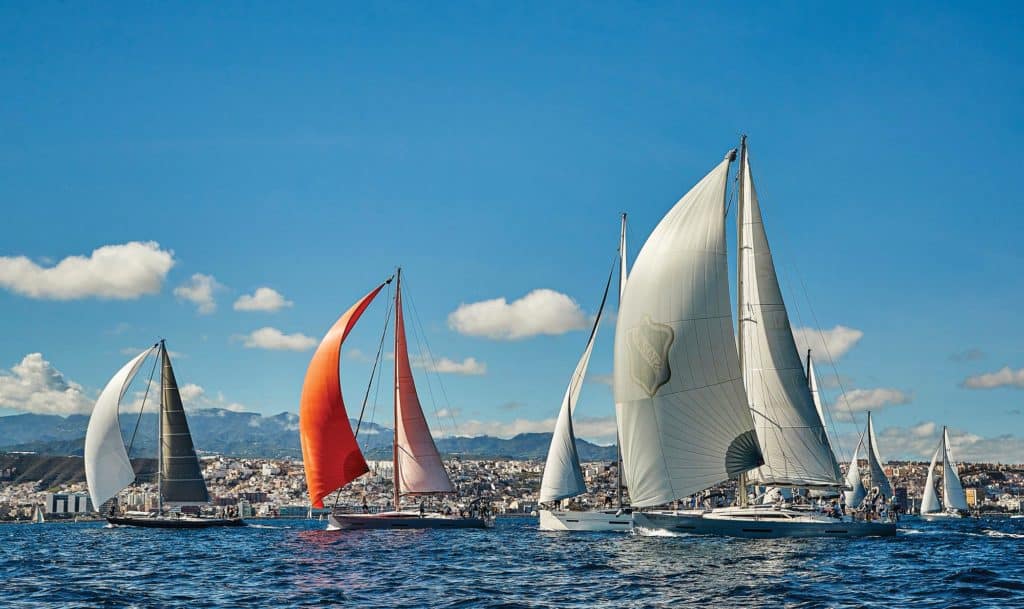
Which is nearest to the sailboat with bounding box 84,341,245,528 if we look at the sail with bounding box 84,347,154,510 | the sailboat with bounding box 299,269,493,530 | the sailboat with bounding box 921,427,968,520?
the sail with bounding box 84,347,154,510

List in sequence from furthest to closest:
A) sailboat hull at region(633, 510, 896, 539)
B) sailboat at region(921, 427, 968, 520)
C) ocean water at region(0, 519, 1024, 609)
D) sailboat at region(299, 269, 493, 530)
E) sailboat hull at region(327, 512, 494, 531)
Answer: sailboat at region(921, 427, 968, 520), sailboat hull at region(327, 512, 494, 531), sailboat at region(299, 269, 493, 530), sailboat hull at region(633, 510, 896, 539), ocean water at region(0, 519, 1024, 609)

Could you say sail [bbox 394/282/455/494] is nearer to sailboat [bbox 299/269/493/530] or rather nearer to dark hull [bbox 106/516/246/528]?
sailboat [bbox 299/269/493/530]

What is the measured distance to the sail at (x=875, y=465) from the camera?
94.8 m

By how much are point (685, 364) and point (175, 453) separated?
1625 inches

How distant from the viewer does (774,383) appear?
43.1 m

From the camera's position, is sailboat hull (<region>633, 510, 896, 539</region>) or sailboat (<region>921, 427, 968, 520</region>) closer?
sailboat hull (<region>633, 510, 896, 539</region>)

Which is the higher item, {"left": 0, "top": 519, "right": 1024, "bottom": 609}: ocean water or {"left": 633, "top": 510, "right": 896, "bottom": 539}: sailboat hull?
{"left": 633, "top": 510, "right": 896, "bottom": 539}: sailboat hull

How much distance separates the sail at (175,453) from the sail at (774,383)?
40.1 meters

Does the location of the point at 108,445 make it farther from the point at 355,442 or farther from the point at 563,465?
the point at 563,465

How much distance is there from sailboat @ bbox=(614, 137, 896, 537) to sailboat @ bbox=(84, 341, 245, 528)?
122 feet

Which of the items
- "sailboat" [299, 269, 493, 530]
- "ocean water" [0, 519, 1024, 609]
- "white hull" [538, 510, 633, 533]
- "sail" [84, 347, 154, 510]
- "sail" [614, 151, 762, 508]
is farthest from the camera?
"sail" [84, 347, 154, 510]

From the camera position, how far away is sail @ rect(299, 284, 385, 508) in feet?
184

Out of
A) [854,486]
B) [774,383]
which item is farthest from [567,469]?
[854,486]

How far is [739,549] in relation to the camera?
36031 millimetres
